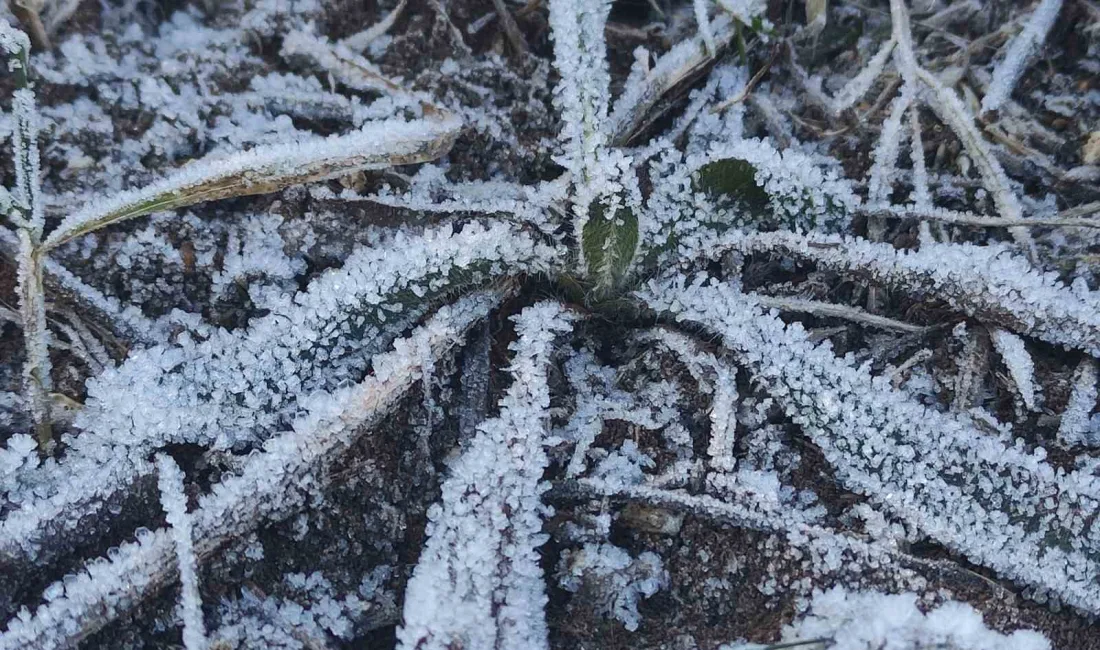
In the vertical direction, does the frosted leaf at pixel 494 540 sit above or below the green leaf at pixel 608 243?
below

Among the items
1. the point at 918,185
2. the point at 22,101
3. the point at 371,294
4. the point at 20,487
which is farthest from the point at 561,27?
the point at 20,487

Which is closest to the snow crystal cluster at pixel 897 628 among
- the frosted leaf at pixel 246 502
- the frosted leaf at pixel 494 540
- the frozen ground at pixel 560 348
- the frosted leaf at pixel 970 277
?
A: the frozen ground at pixel 560 348

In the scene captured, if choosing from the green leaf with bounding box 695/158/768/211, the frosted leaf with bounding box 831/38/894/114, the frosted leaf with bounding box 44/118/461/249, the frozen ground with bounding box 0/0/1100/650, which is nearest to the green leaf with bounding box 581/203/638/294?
the frozen ground with bounding box 0/0/1100/650

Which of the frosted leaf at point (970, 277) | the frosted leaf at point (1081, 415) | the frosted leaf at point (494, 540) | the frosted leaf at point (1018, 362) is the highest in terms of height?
the frosted leaf at point (970, 277)

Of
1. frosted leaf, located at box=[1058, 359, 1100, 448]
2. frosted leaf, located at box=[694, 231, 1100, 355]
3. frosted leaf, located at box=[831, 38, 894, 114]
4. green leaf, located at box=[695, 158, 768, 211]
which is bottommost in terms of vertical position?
frosted leaf, located at box=[1058, 359, 1100, 448]

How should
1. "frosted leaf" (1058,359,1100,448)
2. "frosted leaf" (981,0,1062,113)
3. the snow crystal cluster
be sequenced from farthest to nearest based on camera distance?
"frosted leaf" (981,0,1062,113) < "frosted leaf" (1058,359,1100,448) < the snow crystal cluster

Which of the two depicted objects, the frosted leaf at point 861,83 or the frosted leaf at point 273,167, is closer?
the frosted leaf at point 273,167

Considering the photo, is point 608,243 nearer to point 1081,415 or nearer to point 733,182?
point 733,182

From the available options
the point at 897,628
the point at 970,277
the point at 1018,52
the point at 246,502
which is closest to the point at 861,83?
the point at 1018,52

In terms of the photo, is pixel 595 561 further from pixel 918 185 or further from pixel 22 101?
pixel 22 101

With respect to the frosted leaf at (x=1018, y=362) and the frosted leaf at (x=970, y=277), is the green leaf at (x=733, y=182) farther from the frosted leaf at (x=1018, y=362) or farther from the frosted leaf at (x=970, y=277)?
the frosted leaf at (x=1018, y=362)

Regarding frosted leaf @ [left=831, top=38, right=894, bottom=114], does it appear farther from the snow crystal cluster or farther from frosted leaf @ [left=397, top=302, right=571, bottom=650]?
the snow crystal cluster
